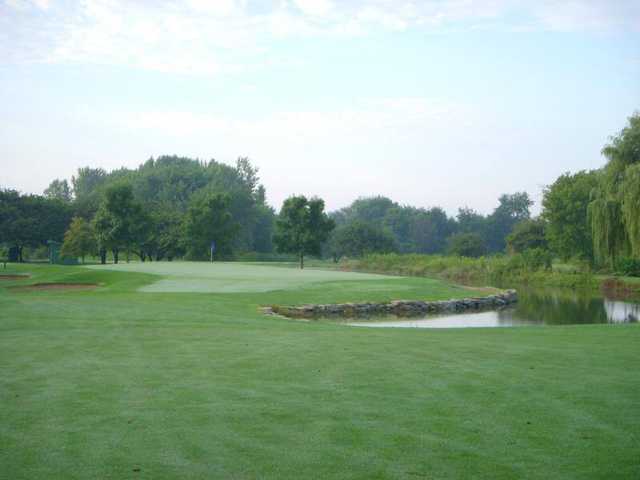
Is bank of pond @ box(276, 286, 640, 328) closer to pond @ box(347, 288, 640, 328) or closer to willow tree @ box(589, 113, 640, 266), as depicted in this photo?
pond @ box(347, 288, 640, 328)

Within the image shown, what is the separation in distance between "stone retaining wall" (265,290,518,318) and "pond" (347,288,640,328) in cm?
116

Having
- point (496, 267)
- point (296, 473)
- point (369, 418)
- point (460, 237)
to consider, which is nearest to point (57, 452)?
point (296, 473)

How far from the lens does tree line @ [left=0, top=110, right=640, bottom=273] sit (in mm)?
38875

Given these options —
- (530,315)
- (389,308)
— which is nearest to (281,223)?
(389,308)

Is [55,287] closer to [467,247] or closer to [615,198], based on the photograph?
[615,198]

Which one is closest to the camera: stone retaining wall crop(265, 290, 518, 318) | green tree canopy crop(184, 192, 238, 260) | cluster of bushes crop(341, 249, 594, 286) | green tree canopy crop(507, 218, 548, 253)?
stone retaining wall crop(265, 290, 518, 318)

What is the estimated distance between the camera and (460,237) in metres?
93.6

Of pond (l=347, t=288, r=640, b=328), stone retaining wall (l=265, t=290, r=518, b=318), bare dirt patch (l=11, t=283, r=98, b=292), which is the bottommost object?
pond (l=347, t=288, r=640, b=328)

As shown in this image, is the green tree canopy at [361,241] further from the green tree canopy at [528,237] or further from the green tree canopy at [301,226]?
the green tree canopy at [528,237]

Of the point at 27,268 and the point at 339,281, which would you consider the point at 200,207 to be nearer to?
the point at 27,268

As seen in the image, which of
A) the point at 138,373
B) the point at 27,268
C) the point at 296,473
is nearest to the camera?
the point at 296,473

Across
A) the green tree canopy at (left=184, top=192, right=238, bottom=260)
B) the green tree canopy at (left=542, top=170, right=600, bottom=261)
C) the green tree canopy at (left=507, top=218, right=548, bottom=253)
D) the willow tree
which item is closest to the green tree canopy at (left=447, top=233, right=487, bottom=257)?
the green tree canopy at (left=507, top=218, right=548, bottom=253)

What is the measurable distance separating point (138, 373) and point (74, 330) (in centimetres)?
557

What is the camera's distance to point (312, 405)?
24.0ft
